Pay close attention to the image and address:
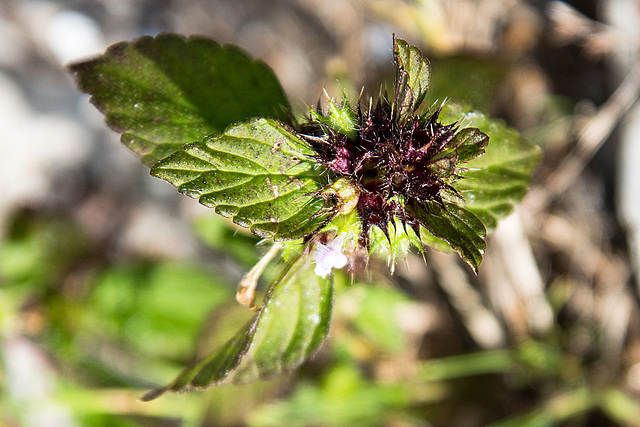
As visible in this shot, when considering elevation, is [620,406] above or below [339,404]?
below

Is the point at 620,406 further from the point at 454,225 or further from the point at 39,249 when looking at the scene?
the point at 39,249

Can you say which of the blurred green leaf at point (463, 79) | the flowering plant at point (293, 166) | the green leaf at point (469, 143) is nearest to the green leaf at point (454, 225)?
the flowering plant at point (293, 166)

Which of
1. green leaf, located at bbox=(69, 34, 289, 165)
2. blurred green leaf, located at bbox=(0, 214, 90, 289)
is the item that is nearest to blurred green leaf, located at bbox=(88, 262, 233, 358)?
blurred green leaf, located at bbox=(0, 214, 90, 289)

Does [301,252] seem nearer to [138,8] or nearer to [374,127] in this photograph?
[374,127]

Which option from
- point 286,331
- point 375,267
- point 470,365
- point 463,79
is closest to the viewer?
point 286,331

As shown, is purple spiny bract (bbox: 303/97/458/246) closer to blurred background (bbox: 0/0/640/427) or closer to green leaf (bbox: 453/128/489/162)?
green leaf (bbox: 453/128/489/162)

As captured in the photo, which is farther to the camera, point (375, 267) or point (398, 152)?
point (375, 267)

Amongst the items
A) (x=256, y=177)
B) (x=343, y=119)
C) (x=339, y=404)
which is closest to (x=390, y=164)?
(x=343, y=119)
